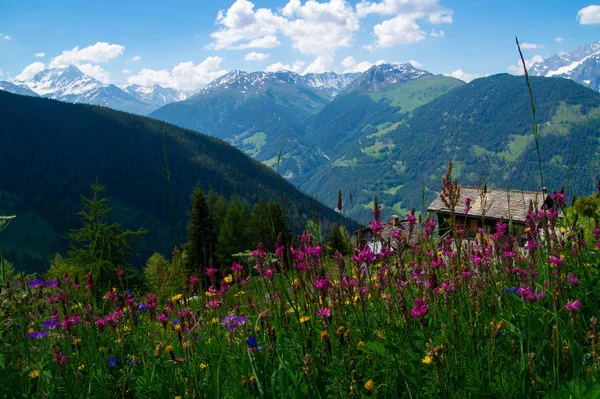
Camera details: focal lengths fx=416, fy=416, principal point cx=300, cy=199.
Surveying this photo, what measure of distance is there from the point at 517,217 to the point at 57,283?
31.6 m

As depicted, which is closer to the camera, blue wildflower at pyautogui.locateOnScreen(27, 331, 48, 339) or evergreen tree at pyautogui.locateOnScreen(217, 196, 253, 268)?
blue wildflower at pyautogui.locateOnScreen(27, 331, 48, 339)

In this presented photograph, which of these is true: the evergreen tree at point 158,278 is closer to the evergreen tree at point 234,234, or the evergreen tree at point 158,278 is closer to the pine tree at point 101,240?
the pine tree at point 101,240

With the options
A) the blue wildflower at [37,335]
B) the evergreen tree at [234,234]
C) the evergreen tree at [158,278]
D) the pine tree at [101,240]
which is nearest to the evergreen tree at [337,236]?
the evergreen tree at [158,278]

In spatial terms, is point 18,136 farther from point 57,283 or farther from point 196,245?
point 57,283

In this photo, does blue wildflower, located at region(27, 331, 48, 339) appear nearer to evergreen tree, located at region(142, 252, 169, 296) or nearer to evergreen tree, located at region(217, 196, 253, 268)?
evergreen tree, located at region(142, 252, 169, 296)

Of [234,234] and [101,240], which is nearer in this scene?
[101,240]

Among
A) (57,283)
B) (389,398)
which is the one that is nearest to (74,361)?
(57,283)

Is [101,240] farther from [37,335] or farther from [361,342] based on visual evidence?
[361,342]

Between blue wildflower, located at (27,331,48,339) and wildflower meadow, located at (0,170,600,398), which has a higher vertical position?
wildflower meadow, located at (0,170,600,398)

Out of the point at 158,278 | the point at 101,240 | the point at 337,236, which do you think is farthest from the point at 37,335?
the point at 337,236

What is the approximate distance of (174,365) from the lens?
2279 millimetres

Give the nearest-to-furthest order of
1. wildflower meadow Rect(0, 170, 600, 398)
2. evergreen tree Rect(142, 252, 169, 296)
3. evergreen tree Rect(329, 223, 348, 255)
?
1. wildflower meadow Rect(0, 170, 600, 398)
2. evergreen tree Rect(329, 223, 348, 255)
3. evergreen tree Rect(142, 252, 169, 296)

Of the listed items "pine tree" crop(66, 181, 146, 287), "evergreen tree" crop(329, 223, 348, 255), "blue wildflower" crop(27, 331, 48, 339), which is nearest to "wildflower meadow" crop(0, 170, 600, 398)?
"blue wildflower" crop(27, 331, 48, 339)

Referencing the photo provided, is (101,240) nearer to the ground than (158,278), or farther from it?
farther from it
